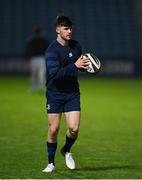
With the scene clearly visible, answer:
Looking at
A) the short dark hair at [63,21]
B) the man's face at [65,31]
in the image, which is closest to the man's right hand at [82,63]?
the man's face at [65,31]

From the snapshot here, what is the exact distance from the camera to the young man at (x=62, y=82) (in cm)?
897

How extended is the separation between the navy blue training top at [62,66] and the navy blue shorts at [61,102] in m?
0.07

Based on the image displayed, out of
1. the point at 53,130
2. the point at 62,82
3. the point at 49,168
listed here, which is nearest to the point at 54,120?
the point at 53,130

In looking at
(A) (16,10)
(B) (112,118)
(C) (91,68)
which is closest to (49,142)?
(C) (91,68)

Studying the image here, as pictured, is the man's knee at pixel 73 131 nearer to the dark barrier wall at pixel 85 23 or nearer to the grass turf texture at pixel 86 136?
the grass turf texture at pixel 86 136

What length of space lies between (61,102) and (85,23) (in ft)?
88.3

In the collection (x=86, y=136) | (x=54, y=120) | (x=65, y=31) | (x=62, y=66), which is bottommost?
(x=86, y=136)

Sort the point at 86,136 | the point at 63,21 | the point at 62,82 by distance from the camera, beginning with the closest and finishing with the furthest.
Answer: the point at 63,21
the point at 62,82
the point at 86,136

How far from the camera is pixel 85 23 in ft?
118

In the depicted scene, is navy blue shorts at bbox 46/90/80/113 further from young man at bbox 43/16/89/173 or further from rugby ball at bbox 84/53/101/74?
rugby ball at bbox 84/53/101/74

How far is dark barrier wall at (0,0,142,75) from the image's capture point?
34.5 metres

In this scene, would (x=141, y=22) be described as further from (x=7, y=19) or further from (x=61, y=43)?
(x=61, y=43)

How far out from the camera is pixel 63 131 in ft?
46.5

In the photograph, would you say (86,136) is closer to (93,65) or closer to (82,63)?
(93,65)
